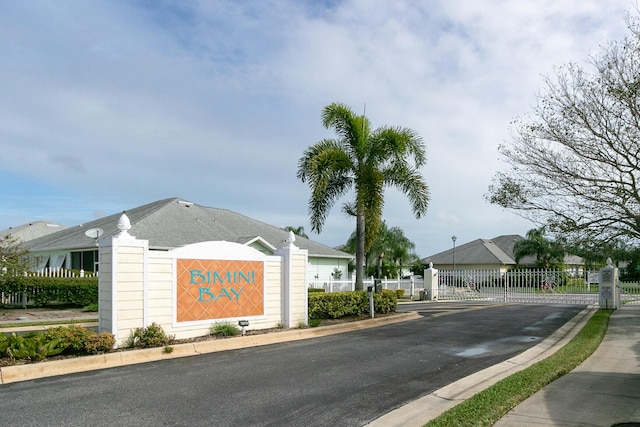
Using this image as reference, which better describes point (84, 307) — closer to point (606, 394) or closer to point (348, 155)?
point (348, 155)

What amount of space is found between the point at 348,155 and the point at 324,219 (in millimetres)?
2592

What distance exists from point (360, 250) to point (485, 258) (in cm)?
4023

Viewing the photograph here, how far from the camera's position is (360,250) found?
58.6ft

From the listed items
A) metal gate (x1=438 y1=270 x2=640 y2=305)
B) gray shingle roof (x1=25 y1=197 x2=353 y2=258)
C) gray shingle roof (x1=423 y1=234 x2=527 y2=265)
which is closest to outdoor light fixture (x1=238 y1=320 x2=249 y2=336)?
gray shingle roof (x1=25 y1=197 x2=353 y2=258)

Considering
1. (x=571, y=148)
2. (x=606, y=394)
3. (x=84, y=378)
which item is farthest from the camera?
(x=571, y=148)

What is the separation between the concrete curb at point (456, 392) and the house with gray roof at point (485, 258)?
135 ft

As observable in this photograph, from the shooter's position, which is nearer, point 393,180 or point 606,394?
point 606,394

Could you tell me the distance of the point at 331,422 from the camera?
620 centimetres

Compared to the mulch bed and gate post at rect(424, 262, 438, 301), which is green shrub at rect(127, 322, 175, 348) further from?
gate post at rect(424, 262, 438, 301)

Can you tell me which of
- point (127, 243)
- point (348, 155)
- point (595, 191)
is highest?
point (348, 155)

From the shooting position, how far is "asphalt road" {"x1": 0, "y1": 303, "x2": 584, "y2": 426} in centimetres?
639

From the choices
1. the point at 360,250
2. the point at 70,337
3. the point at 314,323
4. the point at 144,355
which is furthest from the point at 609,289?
the point at 70,337

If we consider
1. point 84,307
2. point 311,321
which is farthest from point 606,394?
point 84,307

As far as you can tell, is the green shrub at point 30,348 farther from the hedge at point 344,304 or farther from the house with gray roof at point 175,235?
the house with gray roof at point 175,235
